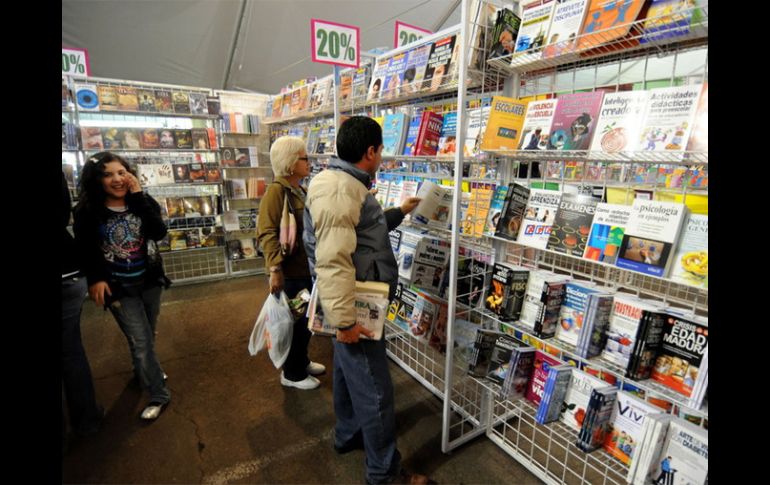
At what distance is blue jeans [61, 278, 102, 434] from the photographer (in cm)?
214

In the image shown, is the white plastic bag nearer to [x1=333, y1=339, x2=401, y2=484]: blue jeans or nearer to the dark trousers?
the dark trousers

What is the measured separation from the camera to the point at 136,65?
7121 millimetres

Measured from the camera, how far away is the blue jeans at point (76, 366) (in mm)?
2141

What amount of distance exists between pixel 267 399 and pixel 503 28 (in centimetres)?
→ 276

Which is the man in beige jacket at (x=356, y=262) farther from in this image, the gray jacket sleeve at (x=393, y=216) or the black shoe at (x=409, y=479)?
the gray jacket sleeve at (x=393, y=216)

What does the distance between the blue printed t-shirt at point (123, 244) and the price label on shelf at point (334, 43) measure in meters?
1.75

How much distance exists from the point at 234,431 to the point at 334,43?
289 cm

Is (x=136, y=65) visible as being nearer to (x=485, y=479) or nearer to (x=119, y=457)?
(x=119, y=457)

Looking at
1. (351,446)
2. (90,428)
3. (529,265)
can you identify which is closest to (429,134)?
(529,265)

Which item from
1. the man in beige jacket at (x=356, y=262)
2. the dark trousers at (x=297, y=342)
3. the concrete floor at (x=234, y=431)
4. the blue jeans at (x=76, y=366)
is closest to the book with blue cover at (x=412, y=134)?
the man in beige jacket at (x=356, y=262)

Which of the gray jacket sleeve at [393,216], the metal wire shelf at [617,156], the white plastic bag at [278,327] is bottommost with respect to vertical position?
the white plastic bag at [278,327]

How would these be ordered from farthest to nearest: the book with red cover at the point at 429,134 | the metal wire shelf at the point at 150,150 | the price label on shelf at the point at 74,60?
the price label on shelf at the point at 74,60 < the metal wire shelf at the point at 150,150 < the book with red cover at the point at 429,134
